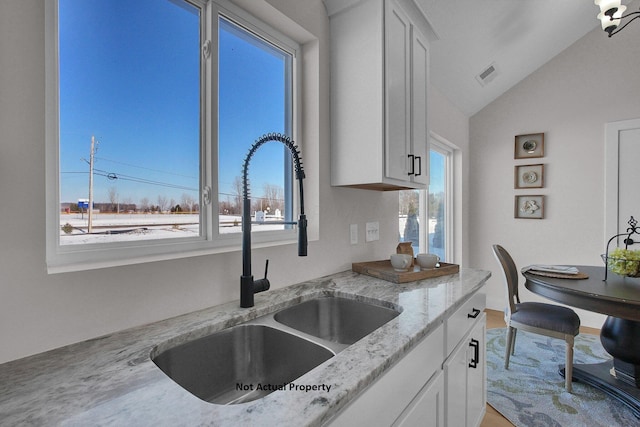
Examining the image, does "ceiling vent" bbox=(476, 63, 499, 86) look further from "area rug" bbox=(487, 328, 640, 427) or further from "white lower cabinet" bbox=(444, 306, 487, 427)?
"area rug" bbox=(487, 328, 640, 427)

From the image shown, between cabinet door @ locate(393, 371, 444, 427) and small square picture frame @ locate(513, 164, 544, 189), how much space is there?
127 inches

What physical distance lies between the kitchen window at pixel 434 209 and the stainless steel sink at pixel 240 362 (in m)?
1.91

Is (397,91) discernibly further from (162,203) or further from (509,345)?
(509,345)

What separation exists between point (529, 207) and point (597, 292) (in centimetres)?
210

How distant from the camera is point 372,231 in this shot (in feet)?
6.45

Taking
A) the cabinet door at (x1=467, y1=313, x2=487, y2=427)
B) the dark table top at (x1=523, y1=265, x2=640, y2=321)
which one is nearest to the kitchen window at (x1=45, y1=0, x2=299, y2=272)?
the cabinet door at (x1=467, y1=313, x2=487, y2=427)

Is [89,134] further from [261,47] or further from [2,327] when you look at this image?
[261,47]

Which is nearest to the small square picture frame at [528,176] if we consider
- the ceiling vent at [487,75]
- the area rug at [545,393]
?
the ceiling vent at [487,75]

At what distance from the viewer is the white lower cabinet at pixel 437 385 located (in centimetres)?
71

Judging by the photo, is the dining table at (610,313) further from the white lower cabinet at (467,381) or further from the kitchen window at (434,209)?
the kitchen window at (434,209)

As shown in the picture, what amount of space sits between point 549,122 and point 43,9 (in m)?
4.23

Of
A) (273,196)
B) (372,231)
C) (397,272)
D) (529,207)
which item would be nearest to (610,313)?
(397,272)

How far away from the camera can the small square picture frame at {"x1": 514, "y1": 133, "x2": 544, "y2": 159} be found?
3436 millimetres

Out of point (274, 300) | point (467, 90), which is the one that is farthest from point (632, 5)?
point (274, 300)
